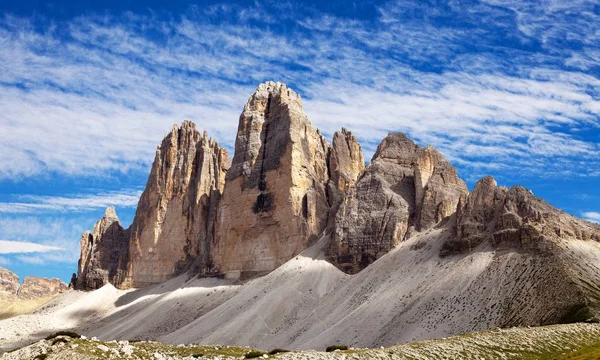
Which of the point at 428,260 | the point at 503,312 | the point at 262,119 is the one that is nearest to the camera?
the point at 503,312

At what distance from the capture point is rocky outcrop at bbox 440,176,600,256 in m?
98.2

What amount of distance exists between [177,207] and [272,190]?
35452mm

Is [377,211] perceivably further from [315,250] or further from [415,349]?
[415,349]

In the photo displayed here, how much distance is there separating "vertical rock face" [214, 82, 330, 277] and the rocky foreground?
7920 cm

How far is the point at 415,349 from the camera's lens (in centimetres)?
5475

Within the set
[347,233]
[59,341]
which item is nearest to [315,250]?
[347,233]

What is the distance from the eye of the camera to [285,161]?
148125 mm

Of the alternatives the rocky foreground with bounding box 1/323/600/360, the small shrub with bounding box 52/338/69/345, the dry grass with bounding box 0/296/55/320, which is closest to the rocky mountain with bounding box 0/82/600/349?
the dry grass with bounding box 0/296/55/320

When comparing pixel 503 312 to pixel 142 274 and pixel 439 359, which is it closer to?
pixel 439 359

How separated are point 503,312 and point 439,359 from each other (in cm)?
3641

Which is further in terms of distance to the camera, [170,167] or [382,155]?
[170,167]

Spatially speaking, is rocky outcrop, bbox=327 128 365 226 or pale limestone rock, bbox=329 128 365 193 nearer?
rocky outcrop, bbox=327 128 365 226

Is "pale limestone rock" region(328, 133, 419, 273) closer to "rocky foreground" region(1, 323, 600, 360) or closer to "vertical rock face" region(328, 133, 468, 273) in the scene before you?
"vertical rock face" region(328, 133, 468, 273)

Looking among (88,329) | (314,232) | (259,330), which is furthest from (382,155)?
(88,329)
